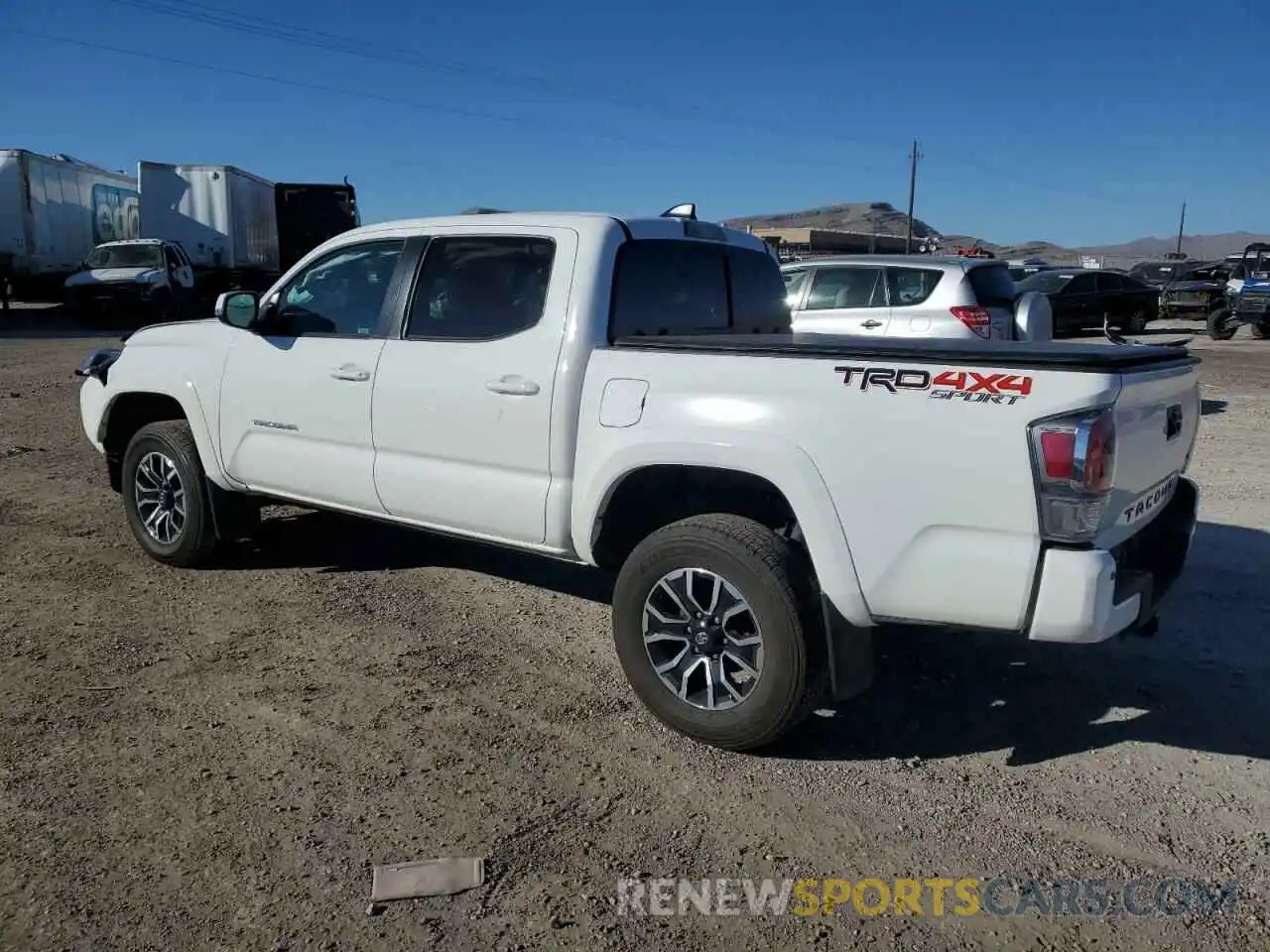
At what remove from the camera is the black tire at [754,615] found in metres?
3.52

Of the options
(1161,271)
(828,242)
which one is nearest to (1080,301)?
(1161,271)

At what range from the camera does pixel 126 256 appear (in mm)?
23000

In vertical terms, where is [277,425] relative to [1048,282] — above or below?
below

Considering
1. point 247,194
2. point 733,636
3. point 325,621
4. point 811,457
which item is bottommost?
point 325,621

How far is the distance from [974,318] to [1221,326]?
16120 millimetres

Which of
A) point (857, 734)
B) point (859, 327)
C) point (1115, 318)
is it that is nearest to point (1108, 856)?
point (857, 734)

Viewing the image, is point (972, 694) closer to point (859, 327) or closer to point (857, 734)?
point (857, 734)

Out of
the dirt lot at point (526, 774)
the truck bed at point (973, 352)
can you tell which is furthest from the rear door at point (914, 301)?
the truck bed at point (973, 352)

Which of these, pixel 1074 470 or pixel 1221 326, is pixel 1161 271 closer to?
pixel 1221 326

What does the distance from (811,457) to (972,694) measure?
153cm

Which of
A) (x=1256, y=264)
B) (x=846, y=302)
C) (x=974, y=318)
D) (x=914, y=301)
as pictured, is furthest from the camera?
(x=1256, y=264)

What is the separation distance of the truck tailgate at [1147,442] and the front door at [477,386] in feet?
6.44

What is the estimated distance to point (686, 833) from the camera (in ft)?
10.7

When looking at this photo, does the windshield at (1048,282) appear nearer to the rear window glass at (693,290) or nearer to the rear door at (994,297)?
the rear door at (994,297)
